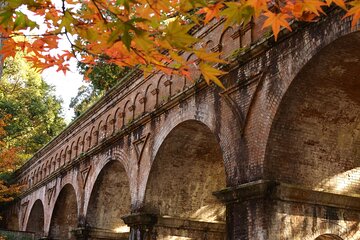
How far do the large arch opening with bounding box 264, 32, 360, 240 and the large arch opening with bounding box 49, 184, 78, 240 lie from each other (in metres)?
14.3

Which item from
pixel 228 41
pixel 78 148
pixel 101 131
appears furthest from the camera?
pixel 78 148

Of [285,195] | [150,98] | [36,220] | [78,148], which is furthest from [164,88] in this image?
[36,220]

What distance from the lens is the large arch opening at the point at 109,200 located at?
650 inches

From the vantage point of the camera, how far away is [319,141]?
872cm

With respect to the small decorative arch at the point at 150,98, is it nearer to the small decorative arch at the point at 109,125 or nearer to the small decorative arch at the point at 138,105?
the small decorative arch at the point at 138,105

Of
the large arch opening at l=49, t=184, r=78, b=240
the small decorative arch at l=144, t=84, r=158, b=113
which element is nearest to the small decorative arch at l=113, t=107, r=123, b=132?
the small decorative arch at l=144, t=84, r=158, b=113

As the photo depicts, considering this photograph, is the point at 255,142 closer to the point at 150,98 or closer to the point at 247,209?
the point at 247,209

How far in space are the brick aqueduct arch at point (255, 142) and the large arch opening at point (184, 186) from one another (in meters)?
0.03

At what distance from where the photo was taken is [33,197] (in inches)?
1017

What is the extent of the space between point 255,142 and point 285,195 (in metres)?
1.11

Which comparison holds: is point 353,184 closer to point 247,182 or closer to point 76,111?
point 247,182

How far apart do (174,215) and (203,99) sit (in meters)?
3.60

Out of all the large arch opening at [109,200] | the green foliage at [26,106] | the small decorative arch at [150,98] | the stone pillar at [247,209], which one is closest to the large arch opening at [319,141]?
the stone pillar at [247,209]

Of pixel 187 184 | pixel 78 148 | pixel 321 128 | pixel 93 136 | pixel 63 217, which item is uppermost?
pixel 93 136
